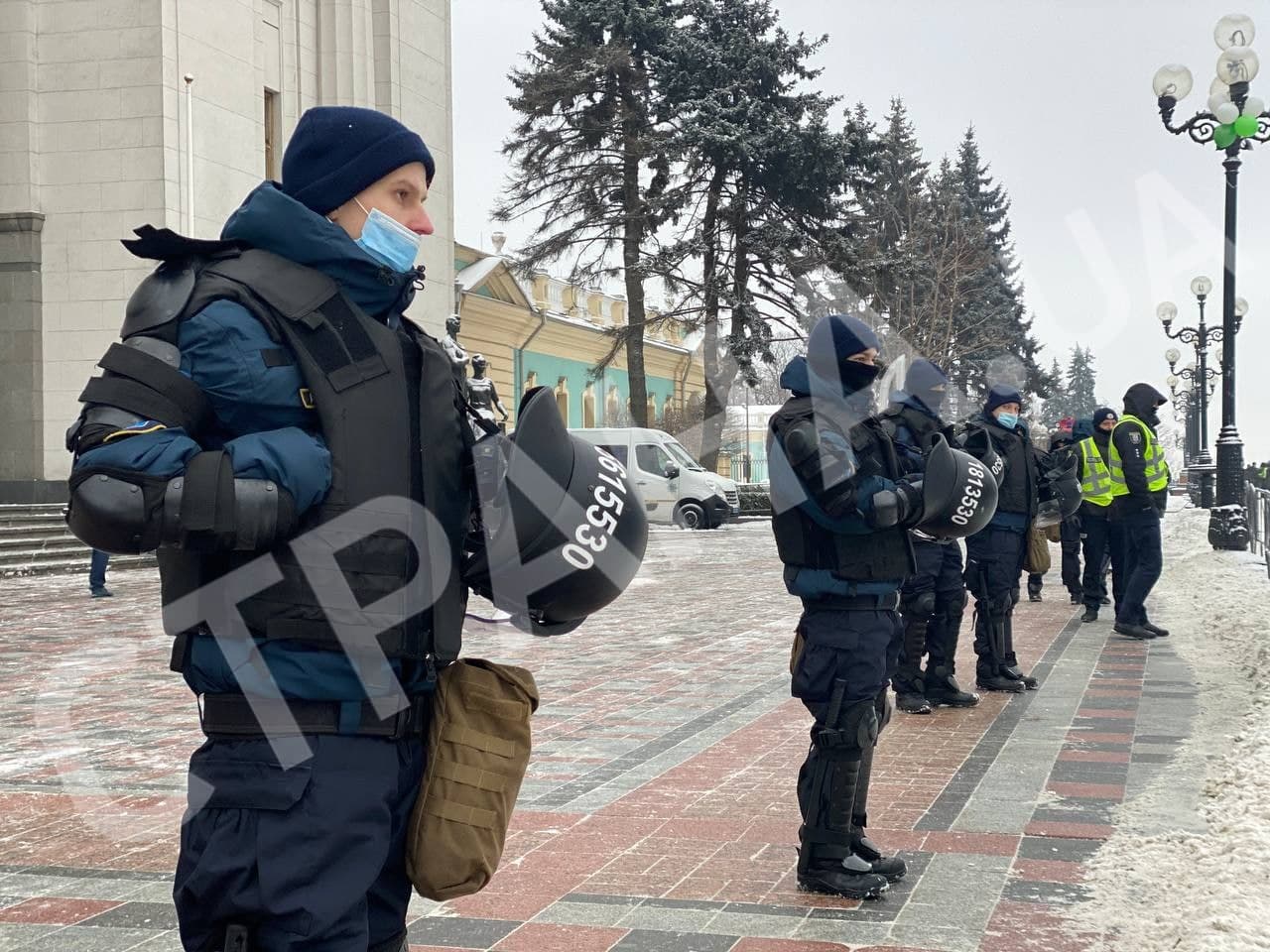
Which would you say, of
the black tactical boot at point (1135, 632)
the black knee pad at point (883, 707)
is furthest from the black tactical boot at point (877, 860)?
the black tactical boot at point (1135, 632)

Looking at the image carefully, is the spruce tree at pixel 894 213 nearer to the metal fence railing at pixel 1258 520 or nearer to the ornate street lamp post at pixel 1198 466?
the ornate street lamp post at pixel 1198 466

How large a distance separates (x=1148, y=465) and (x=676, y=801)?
6637 mm

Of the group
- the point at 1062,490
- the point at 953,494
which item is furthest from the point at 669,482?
the point at 953,494

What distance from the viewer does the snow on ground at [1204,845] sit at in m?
4.04

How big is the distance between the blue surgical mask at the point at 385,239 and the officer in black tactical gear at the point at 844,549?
255cm

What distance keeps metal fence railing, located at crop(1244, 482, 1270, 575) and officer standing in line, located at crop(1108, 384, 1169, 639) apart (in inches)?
135

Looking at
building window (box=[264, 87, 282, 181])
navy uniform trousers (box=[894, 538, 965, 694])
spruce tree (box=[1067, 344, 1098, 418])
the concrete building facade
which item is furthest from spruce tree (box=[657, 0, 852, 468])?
spruce tree (box=[1067, 344, 1098, 418])

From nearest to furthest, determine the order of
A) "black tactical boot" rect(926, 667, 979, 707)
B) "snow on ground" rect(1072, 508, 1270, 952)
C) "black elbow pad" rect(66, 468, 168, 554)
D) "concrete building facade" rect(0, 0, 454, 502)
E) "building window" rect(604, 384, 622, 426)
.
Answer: "black elbow pad" rect(66, 468, 168, 554) → "snow on ground" rect(1072, 508, 1270, 952) → "black tactical boot" rect(926, 667, 979, 707) → "concrete building facade" rect(0, 0, 454, 502) → "building window" rect(604, 384, 622, 426)

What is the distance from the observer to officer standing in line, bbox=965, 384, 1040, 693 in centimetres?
900

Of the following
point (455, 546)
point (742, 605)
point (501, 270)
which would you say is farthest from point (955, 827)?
point (501, 270)

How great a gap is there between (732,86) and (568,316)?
19720 millimetres

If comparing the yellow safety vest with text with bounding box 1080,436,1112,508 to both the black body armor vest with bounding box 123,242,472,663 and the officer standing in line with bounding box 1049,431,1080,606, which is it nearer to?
the officer standing in line with bounding box 1049,431,1080,606

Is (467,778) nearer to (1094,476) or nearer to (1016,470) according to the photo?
(1016,470)

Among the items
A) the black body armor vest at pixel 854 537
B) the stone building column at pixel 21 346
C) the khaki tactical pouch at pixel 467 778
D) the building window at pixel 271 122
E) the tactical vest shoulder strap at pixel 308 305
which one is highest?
the building window at pixel 271 122
